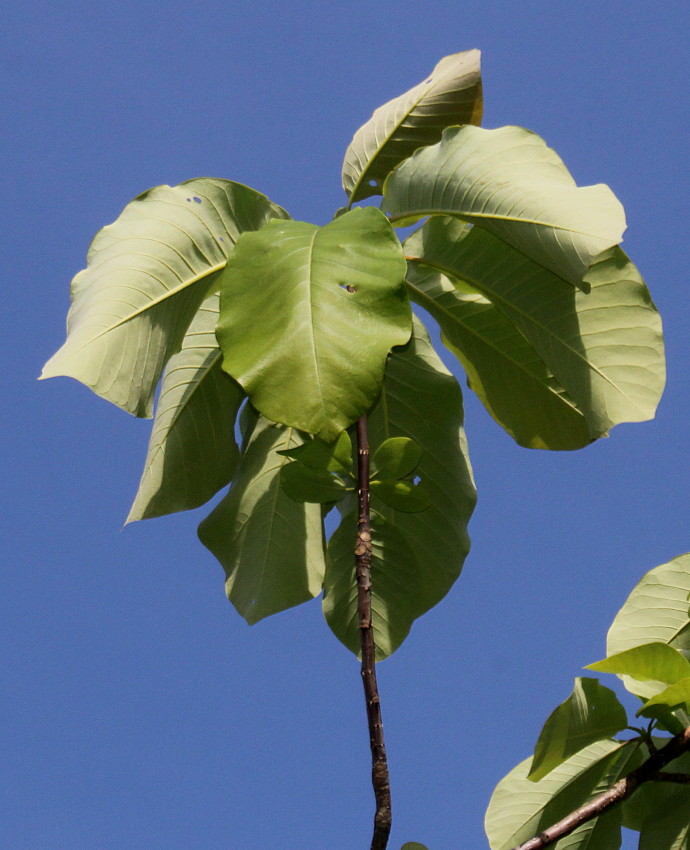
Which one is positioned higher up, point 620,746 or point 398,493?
point 398,493

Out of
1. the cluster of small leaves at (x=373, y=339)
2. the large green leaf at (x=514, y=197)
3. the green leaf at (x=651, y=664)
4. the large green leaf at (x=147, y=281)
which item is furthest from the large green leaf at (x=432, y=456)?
the green leaf at (x=651, y=664)

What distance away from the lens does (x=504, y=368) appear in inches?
68.0

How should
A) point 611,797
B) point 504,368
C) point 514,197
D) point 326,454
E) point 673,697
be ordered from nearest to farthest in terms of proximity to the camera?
point 611,797 < point 673,697 < point 326,454 < point 514,197 < point 504,368

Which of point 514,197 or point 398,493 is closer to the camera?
point 398,493

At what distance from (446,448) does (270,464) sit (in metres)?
0.38

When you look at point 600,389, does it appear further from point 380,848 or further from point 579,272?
point 380,848

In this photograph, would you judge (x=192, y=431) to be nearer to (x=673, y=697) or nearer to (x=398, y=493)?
(x=398, y=493)

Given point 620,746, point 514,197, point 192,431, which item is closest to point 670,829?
point 620,746

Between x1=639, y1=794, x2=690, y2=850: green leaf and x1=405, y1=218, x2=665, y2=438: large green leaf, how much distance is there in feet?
1.97

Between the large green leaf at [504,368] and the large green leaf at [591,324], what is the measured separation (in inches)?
2.7

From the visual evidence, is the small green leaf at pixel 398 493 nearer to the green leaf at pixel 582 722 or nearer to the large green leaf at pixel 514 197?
the green leaf at pixel 582 722

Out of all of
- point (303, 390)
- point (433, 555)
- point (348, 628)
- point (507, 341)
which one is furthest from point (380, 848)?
point (507, 341)

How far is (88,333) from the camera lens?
1.35m

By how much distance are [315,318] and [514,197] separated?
0.42m
